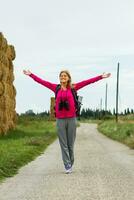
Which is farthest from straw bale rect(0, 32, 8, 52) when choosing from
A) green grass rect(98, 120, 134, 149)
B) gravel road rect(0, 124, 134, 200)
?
gravel road rect(0, 124, 134, 200)

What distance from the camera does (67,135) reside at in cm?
1530

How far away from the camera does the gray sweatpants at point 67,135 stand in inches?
595

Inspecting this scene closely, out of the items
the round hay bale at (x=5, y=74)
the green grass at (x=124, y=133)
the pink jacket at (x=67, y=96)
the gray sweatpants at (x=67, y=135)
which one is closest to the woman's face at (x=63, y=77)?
the pink jacket at (x=67, y=96)

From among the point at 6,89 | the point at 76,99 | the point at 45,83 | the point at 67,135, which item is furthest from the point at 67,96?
the point at 6,89

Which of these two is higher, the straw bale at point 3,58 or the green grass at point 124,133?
the straw bale at point 3,58

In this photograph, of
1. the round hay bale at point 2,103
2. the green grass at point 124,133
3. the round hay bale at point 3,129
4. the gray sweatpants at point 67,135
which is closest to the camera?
the gray sweatpants at point 67,135

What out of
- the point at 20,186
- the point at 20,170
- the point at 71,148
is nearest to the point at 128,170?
the point at 71,148

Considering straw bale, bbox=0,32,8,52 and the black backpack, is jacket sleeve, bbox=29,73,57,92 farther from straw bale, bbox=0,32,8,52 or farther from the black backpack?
straw bale, bbox=0,32,8,52

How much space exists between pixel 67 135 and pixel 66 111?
25.0 inches

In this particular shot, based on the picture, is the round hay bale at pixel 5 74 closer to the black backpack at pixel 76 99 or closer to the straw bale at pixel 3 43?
the straw bale at pixel 3 43

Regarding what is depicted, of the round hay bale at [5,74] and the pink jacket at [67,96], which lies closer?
the pink jacket at [67,96]

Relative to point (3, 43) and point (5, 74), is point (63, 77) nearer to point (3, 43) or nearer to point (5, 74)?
point (3, 43)

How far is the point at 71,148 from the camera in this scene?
15.3 metres

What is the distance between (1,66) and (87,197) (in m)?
27.7
